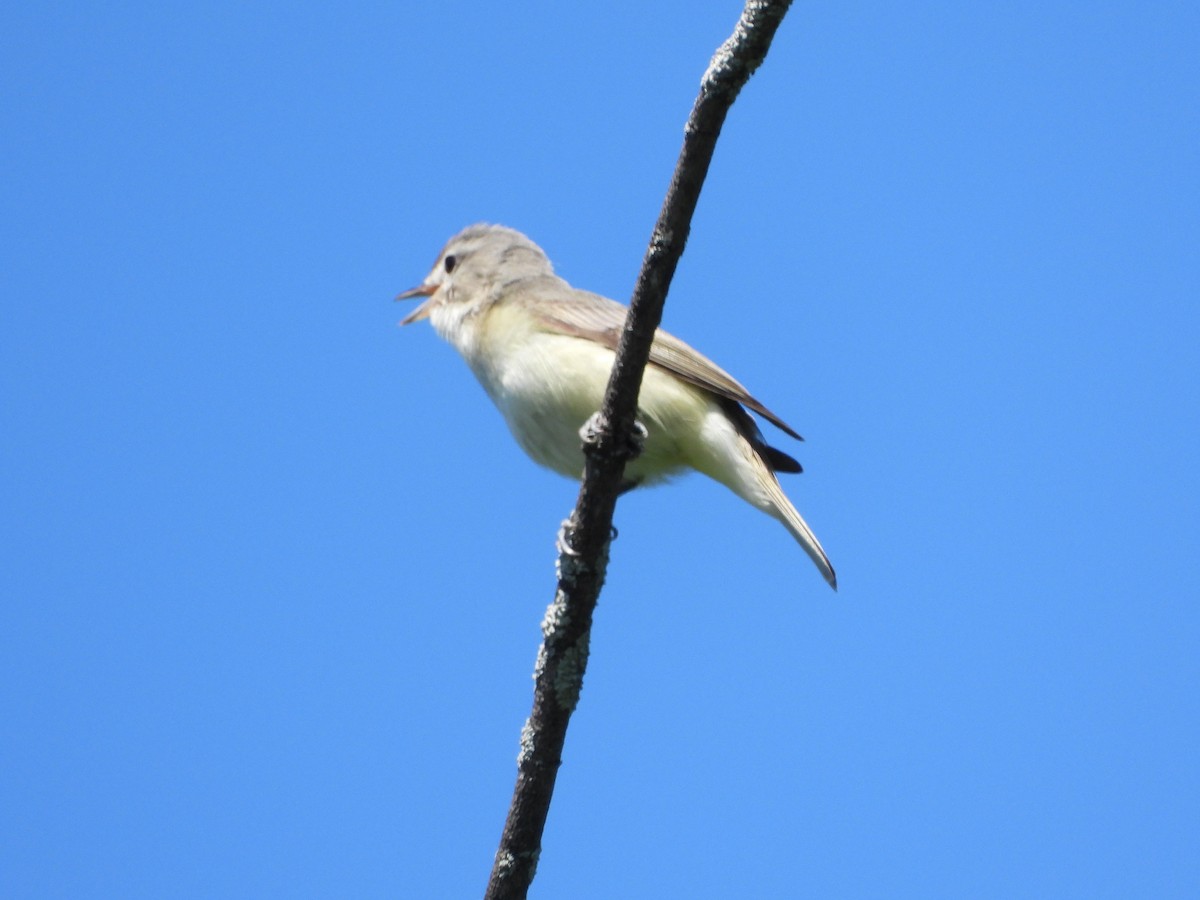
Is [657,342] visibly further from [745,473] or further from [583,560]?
[583,560]

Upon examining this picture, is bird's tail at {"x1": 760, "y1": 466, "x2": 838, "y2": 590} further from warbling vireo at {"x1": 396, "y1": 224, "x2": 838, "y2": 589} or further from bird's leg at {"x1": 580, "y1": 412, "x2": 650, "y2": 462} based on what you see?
bird's leg at {"x1": 580, "y1": 412, "x2": 650, "y2": 462}

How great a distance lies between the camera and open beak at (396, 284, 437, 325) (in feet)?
22.8

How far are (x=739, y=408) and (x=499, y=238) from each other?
2.17m

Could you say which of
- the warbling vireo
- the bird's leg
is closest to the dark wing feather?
the warbling vireo

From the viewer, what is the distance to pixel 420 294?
7.23 meters

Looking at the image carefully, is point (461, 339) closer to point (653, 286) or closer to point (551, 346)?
point (551, 346)

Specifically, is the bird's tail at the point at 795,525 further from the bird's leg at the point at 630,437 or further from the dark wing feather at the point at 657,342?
the bird's leg at the point at 630,437

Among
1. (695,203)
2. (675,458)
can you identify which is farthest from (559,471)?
(695,203)

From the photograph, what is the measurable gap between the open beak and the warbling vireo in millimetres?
918

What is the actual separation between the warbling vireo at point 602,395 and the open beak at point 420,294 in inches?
36.2

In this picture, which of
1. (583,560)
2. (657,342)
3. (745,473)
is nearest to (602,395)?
(657,342)

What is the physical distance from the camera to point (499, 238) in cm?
719

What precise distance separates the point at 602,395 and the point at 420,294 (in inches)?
89.2

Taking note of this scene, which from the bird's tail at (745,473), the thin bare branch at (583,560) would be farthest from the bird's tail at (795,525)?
the thin bare branch at (583,560)
